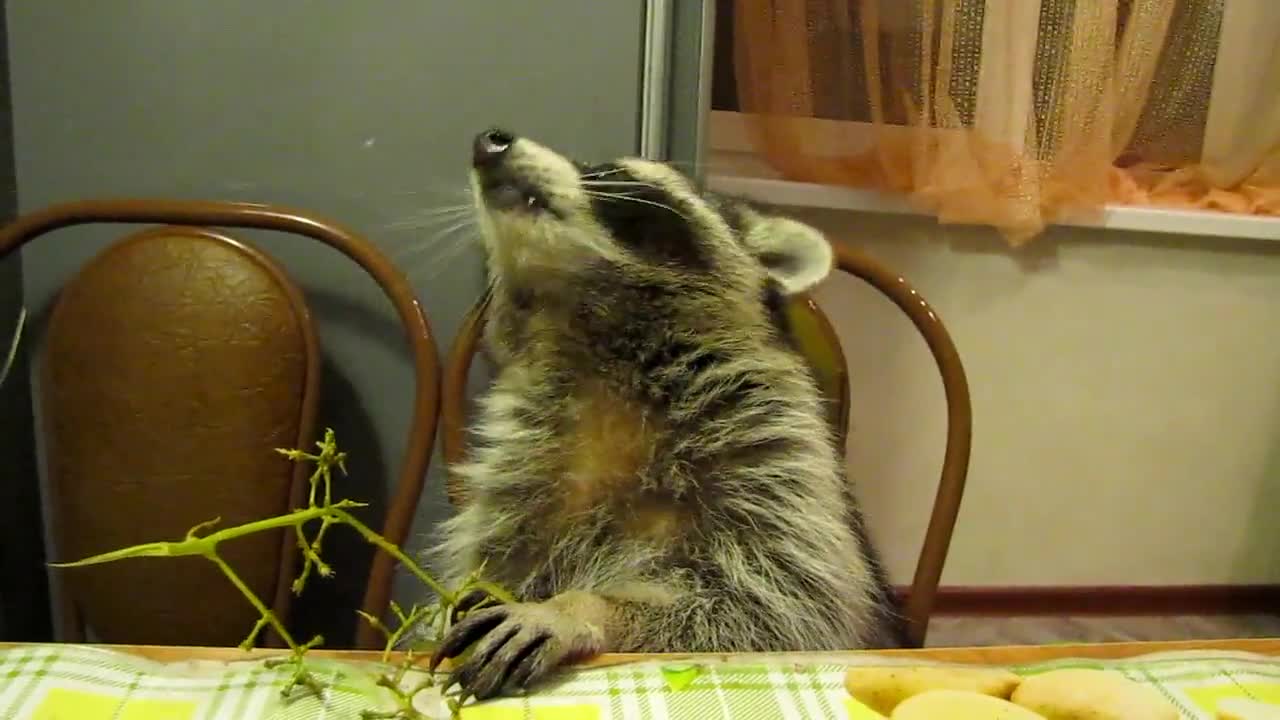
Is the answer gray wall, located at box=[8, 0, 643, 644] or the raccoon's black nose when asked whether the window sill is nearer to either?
gray wall, located at box=[8, 0, 643, 644]

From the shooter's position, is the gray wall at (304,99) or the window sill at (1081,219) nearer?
the gray wall at (304,99)

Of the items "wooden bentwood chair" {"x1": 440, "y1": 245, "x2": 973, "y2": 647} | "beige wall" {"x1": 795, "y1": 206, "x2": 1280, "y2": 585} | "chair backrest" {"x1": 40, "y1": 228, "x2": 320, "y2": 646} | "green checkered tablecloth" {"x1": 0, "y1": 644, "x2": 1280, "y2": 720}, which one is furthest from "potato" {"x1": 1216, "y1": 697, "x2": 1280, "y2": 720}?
"beige wall" {"x1": 795, "y1": 206, "x2": 1280, "y2": 585}

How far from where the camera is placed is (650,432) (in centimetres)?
95

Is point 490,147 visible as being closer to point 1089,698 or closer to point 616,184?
point 616,184

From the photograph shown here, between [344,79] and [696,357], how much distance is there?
675 mm

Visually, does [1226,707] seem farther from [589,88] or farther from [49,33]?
[49,33]

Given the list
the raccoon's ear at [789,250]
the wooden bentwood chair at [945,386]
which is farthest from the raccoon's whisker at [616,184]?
the wooden bentwood chair at [945,386]

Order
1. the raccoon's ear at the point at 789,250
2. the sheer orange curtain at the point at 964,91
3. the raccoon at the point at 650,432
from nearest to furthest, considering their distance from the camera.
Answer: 1. the raccoon at the point at 650,432
2. the raccoon's ear at the point at 789,250
3. the sheer orange curtain at the point at 964,91

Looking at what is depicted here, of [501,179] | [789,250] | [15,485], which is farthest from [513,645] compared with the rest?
[15,485]

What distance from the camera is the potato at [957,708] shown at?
545mm

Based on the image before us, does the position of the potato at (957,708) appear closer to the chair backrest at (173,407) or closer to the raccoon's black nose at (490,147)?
the raccoon's black nose at (490,147)

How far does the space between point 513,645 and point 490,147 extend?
49 centimetres

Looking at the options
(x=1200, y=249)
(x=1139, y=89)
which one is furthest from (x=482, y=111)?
(x=1200, y=249)

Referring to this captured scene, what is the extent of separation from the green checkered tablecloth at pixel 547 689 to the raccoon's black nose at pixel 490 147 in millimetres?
490
